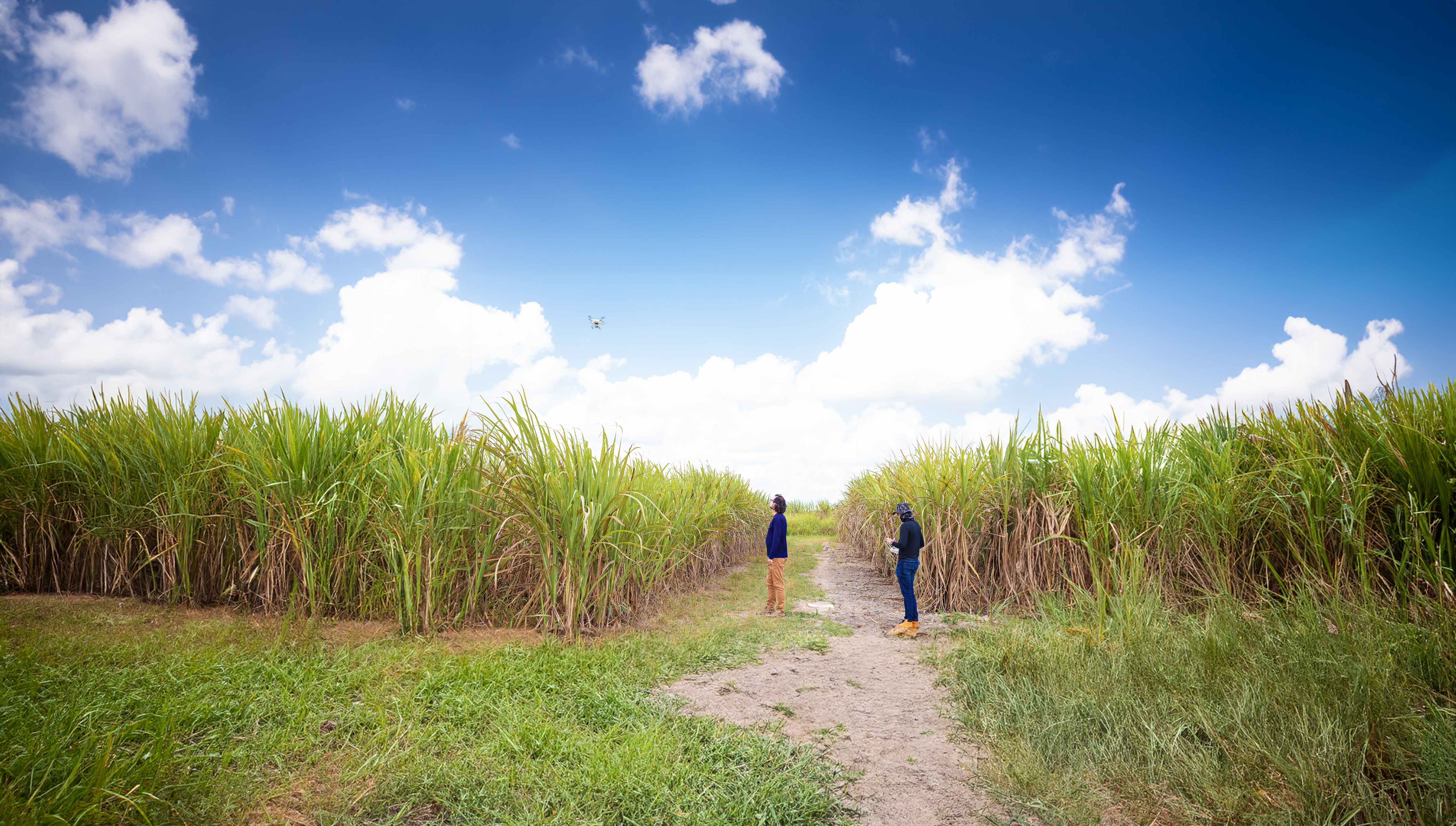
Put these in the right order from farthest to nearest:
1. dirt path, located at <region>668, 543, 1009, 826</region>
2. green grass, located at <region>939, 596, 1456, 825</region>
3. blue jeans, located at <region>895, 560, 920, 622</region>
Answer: blue jeans, located at <region>895, 560, 920, 622</region>, dirt path, located at <region>668, 543, 1009, 826</region>, green grass, located at <region>939, 596, 1456, 825</region>

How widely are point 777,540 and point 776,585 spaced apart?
1.84 ft

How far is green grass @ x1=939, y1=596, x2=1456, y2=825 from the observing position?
2.38 m

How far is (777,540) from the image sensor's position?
296 inches

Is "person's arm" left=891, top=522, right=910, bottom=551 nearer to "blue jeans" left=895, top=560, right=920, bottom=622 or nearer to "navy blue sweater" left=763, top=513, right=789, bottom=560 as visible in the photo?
"blue jeans" left=895, top=560, right=920, bottom=622

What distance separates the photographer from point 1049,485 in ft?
22.7

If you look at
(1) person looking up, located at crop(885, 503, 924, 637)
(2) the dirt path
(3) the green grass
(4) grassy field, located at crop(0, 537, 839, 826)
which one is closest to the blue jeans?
(1) person looking up, located at crop(885, 503, 924, 637)

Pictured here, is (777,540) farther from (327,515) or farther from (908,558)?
(327,515)

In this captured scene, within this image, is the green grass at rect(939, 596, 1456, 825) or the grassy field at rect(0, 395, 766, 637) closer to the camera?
the green grass at rect(939, 596, 1456, 825)

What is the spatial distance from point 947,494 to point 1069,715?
419 centimetres

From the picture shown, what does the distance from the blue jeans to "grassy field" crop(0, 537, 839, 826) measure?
7.61ft

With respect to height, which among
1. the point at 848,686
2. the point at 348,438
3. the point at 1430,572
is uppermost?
the point at 348,438

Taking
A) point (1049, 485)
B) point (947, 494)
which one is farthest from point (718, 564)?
point (1049, 485)

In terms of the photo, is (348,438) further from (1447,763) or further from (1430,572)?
(1430,572)

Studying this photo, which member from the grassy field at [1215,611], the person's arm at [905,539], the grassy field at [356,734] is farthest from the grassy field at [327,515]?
the grassy field at [1215,611]
